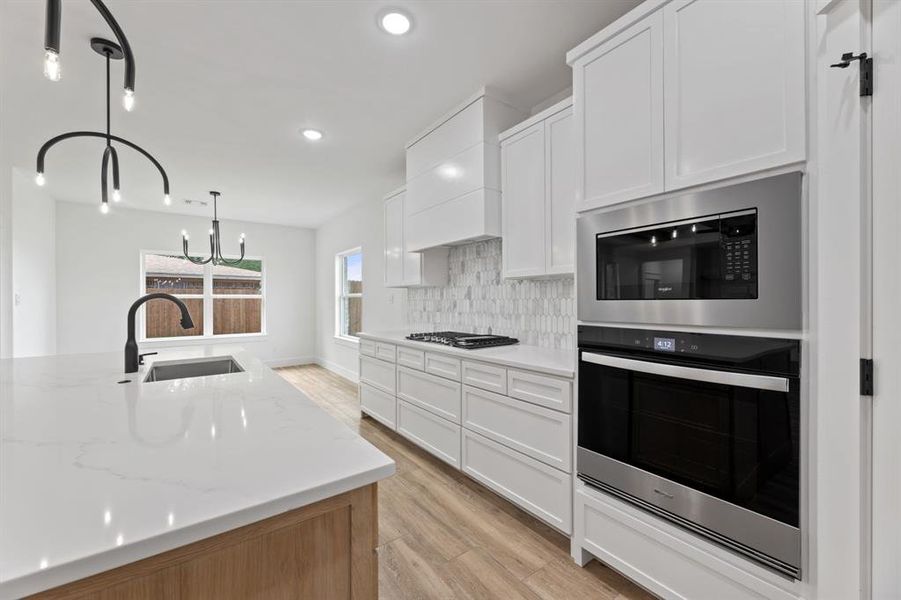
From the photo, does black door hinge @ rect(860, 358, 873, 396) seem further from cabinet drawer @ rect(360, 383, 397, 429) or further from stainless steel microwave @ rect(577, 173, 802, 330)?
cabinet drawer @ rect(360, 383, 397, 429)

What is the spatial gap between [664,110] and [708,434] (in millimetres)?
1246

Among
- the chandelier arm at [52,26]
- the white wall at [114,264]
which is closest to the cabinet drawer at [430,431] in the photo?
the chandelier arm at [52,26]

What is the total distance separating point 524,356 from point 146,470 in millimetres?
1832

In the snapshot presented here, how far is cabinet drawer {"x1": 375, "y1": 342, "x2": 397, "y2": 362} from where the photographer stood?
3.38m

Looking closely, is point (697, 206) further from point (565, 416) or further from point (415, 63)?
point (415, 63)

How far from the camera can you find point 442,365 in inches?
107

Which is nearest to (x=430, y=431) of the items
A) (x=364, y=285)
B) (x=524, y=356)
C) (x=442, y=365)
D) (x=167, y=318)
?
(x=442, y=365)

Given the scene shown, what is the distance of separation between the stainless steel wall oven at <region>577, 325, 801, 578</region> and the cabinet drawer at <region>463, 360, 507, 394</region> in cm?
52

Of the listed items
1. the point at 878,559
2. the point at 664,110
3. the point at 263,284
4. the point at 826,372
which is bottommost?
the point at 878,559

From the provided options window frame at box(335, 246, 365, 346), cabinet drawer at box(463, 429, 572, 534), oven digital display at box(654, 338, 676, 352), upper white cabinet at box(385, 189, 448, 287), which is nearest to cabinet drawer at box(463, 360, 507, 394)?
cabinet drawer at box(463, 429, 572, 534)

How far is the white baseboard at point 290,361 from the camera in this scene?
271 inches

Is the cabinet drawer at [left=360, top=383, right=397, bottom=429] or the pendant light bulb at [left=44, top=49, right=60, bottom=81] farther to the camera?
the cabinet drawer at [left=360, top=383, right=397, bottom=429]

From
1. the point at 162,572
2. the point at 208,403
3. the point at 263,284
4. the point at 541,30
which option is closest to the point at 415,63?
the point at 541,30

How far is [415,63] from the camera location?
2291 mm
